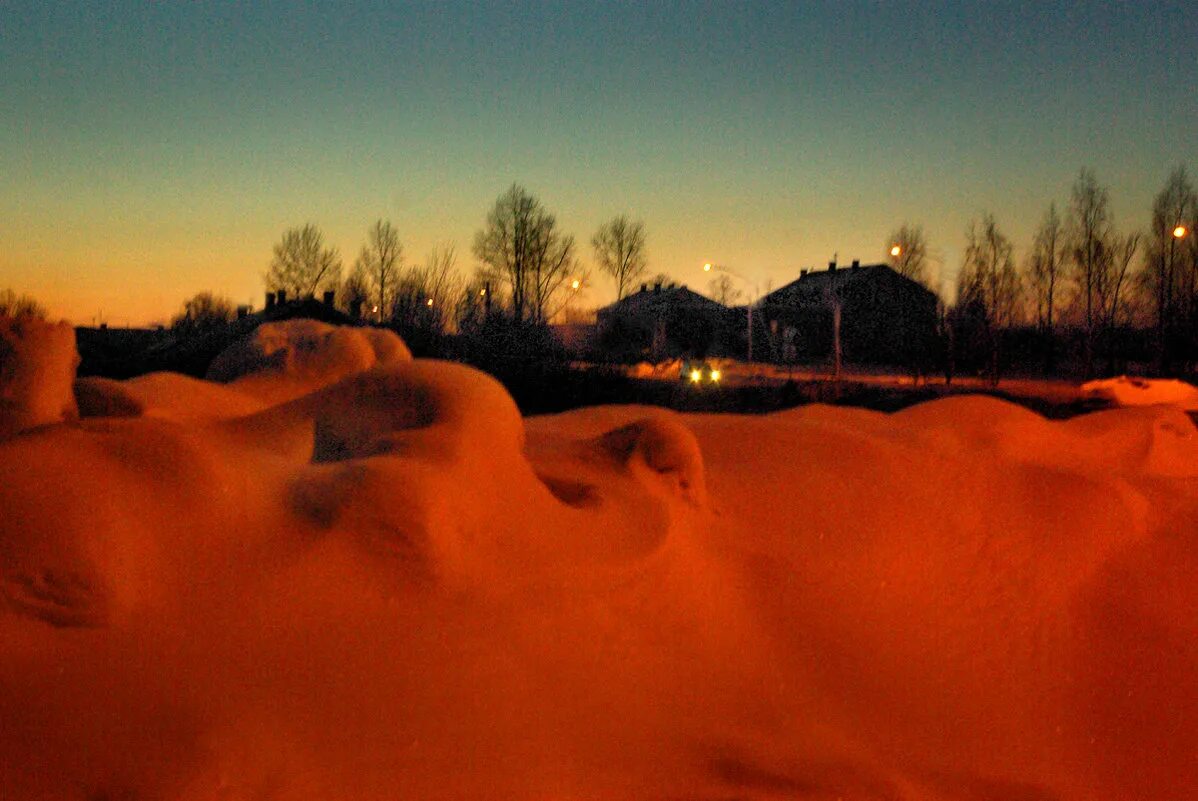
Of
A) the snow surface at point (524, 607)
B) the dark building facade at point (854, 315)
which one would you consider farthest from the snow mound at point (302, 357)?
the dark building facade at point (854, 315)

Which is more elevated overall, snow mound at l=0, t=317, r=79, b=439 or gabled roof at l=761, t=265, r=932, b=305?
gabled roof at l=761, t=265, r=932, b=305

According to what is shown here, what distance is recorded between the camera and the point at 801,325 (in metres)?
52.8

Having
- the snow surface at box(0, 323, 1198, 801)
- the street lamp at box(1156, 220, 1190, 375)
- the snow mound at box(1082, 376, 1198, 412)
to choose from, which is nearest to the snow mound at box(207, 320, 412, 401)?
the snow surface at box(0, 323, 1198, 801)

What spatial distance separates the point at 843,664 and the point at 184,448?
4.21 metres

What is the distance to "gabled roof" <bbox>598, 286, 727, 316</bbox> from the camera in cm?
4844

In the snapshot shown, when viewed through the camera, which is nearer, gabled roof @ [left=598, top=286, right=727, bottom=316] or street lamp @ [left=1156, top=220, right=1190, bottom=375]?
street lamp @ [left=1156, top=220, right=1190, bottom=375]

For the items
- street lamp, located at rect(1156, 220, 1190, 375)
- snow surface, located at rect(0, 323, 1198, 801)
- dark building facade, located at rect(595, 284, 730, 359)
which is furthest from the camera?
dark building facade, located at rect(595, 284, 730, 359)

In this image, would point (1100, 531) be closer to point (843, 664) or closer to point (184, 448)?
point (843, 664)

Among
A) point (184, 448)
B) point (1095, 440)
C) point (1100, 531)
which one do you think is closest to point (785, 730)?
point (184, 448)

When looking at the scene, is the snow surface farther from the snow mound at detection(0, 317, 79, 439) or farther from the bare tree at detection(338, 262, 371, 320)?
the bare tree at detection(338, 262, 371, 320)

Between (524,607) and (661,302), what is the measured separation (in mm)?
43428

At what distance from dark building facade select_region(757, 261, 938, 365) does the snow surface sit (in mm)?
36559

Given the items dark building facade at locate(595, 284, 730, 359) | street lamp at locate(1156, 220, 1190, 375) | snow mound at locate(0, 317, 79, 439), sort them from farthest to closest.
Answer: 1. dark building facade at locate(595, 284, 730, 359)
2. street lamp at locate(1156, 220, 1190, 375)
3. snow mound at locate(0, 317, 79, 439)

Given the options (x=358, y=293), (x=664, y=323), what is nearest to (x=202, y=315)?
(x=358, y=293)
